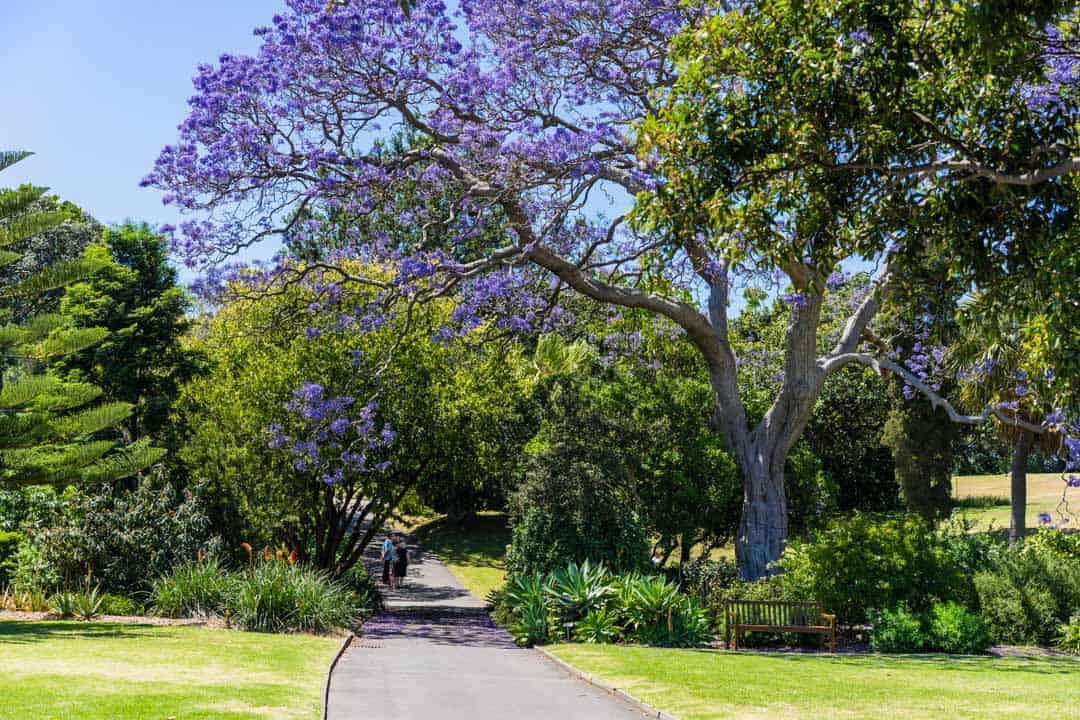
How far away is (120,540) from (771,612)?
38.1 ft

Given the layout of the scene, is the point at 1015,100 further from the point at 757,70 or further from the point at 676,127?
the point at 676,127

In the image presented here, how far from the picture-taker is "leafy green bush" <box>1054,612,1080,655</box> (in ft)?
54.3

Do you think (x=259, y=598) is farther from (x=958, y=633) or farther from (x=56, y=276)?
(x=958, y=633)

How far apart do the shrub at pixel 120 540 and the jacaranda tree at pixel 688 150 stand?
5130 mm

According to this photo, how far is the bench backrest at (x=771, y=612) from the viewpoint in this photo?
639 inches

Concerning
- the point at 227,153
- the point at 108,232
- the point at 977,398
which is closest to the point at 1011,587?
the point at 977,398

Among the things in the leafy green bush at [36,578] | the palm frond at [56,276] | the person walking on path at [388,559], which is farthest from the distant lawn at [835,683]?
the person walking on path at [388,559]

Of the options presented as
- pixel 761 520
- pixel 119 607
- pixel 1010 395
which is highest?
pixel 1010 395

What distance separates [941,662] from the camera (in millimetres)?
14227

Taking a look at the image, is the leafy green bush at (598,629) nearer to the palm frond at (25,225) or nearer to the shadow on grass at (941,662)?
the shadow on grass at (941,662)

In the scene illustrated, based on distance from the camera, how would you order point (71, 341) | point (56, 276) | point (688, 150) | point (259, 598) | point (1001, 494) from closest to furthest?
point (688, 150)
point (259, 598)
point (56, 276)
point (71, 341)
point (1001, 494)

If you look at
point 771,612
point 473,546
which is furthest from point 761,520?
point 473,546

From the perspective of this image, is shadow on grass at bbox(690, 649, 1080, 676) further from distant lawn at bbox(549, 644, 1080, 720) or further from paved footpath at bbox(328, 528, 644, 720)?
paved footpath at bbox(328, 528, 644, 720)

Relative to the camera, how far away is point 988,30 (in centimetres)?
642
